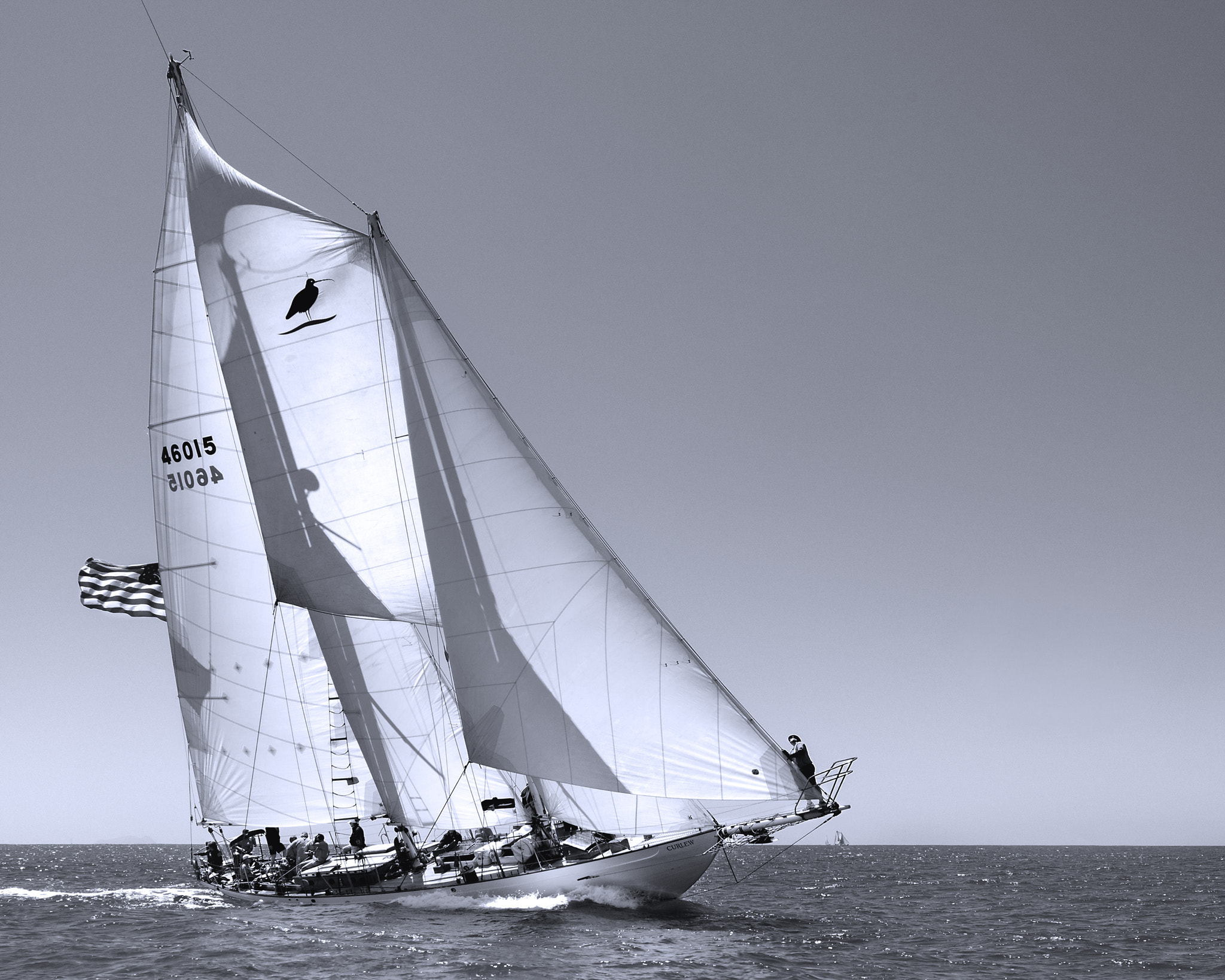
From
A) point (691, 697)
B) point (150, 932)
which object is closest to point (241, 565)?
point (150, 932)

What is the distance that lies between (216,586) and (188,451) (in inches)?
187

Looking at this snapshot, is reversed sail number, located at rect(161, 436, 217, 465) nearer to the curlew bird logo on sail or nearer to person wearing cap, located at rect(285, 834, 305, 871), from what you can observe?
the curlew bird logo on sail

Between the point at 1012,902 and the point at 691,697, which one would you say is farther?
the point at 1012,902

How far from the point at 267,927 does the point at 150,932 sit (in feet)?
12.0

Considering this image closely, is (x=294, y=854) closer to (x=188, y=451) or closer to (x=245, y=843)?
(x=245, y=843)

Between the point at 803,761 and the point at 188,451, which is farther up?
the point at 188,451

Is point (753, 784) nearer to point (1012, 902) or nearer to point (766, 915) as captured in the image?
point (766, 915)

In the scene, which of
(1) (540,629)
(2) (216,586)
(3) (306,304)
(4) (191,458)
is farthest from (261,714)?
(1) (540,629)

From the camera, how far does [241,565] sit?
36.1 meters

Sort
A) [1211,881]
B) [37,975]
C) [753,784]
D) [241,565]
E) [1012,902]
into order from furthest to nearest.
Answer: [1211,881]
[1012,902]
[241,565]
[753,784]
[37,975]

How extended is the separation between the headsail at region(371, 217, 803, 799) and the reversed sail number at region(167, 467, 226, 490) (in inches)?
451

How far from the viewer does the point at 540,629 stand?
2608cm

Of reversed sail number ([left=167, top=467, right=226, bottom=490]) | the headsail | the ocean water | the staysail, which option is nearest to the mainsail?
the headsail

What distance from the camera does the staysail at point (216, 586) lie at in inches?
1427
